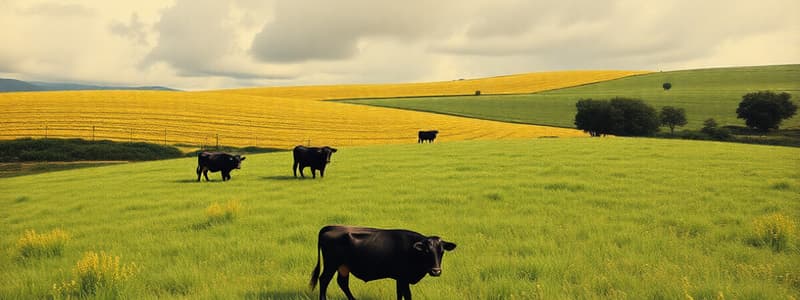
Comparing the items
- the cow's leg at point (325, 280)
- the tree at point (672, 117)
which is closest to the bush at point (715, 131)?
the tree at point (672, 117)

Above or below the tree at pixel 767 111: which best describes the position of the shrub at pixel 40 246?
below

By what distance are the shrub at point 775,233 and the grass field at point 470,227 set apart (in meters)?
0.10

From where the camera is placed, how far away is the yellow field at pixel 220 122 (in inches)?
1871

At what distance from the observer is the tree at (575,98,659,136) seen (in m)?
66.9

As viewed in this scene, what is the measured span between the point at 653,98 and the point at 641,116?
27.5m

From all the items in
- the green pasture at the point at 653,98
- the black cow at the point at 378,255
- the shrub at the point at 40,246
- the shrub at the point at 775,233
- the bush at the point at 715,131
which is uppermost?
the green pasture at the point at 653,98

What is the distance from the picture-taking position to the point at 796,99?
7975 cm

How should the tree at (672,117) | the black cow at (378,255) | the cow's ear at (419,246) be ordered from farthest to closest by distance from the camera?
the tree at (672,117), the black cow at (378,255), the cow's ear at (419,246)

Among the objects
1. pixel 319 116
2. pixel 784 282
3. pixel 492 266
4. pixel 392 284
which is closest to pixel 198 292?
pixel 392 284

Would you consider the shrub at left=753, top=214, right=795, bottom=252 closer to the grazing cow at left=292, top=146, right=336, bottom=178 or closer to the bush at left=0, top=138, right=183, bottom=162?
the grazing cow at left=292, top=146, right=336, bottom=178

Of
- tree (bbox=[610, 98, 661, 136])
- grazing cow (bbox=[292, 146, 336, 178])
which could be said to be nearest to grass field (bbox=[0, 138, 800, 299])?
grazing cow (bbox=[292, 146, 336, 178])

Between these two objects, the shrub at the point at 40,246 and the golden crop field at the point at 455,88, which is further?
the golden crop field at the point at 455,88

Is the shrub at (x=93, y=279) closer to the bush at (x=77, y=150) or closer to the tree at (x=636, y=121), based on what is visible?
the bush at (x=77, y=150)

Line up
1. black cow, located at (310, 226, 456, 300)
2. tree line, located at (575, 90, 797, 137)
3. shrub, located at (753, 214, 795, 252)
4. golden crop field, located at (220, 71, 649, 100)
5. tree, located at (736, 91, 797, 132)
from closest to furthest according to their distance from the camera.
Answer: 1. black cow, located at (310, 226, 456, 300)
2. shrub, located at (753, 214, 795, 252)
3. tree, located at (736, 91, 797, 132)
4. tree line, located at (575, 90, 797, 137)
5. golden crop field, located at (220, 71, 649, 100)
